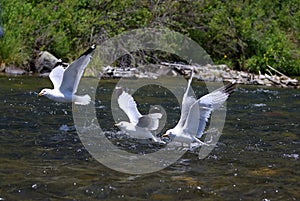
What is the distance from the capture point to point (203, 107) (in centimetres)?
613

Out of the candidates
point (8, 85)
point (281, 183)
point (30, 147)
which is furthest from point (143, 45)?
point (281, 183)

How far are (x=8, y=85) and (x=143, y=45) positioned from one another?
7896mm

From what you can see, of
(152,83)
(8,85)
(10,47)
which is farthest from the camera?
(10,47)

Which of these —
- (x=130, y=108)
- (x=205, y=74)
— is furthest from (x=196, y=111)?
(x=205, y=74)

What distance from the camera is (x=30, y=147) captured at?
5.83 m

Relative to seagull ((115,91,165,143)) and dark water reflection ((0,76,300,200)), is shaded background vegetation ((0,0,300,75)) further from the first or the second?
seagull ((115,91,165,143))

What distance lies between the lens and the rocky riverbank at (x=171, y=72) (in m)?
15.8

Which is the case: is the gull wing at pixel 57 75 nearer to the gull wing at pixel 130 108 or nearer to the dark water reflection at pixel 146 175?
the dark water reflection at pixel 146 175

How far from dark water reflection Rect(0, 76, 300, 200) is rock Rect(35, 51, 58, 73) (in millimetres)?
7441

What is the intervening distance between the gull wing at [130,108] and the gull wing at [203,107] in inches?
36.7

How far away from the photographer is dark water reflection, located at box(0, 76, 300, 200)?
4332mm

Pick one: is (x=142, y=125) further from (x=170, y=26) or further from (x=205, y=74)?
(x=170, y=26)

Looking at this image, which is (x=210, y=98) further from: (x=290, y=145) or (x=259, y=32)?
(x=259, y=32)

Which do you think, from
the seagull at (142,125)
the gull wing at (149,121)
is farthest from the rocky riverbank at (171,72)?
the gull wing at (149,121)
